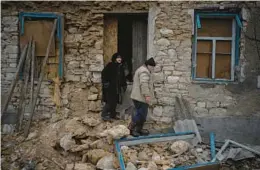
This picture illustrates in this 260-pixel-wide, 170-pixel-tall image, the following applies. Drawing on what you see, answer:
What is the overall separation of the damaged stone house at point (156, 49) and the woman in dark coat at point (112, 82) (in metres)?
0.37

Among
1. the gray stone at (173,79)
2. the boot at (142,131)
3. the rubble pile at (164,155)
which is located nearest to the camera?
the rubble pile at (164,155)

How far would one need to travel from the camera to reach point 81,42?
7152mm

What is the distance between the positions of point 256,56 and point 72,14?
4.27m

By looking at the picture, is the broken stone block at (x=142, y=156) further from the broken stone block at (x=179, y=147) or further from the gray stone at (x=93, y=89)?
the gray stone at (x=93, y=89)

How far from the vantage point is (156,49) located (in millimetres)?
6852

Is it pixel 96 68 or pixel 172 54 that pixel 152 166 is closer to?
pixel 172 54

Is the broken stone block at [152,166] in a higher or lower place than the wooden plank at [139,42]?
lower

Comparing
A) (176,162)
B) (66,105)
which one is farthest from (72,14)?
(176,162)

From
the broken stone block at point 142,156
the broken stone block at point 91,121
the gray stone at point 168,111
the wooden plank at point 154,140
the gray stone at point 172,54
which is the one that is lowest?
the broken stone block at point 142,156

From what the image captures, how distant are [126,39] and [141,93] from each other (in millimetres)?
1906

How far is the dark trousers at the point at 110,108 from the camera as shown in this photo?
270 inches

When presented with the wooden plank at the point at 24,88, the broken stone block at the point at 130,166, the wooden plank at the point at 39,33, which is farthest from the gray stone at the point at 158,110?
the wooden plank at the point at 24,88

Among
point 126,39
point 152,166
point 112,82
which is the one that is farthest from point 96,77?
point 152,166

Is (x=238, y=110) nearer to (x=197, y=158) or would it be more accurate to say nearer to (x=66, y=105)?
(x=197, y=158)
